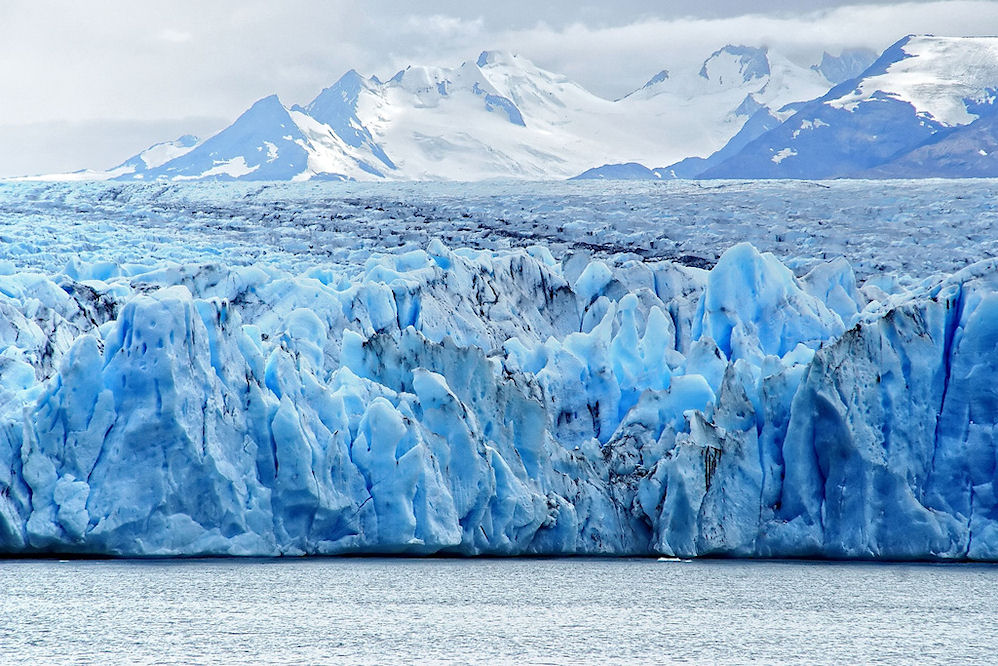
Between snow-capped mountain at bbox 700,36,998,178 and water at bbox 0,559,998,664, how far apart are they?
305 feet

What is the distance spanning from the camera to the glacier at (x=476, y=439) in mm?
16672

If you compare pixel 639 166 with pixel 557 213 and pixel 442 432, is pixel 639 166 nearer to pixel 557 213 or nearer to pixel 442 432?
pixel 557 213

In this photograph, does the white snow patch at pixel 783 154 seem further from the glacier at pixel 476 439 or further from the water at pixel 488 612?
the water at pixel 488 612

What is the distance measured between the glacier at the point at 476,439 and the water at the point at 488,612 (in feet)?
1.99

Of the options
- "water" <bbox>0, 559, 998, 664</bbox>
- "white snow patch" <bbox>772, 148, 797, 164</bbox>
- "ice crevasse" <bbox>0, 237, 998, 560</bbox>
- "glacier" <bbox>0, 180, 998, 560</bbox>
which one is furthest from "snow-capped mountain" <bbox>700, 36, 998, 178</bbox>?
"water" <bbox>0, 559, 998, 664</bbox>

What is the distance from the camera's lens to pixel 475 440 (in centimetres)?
1852

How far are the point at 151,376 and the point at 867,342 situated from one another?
9502 mm

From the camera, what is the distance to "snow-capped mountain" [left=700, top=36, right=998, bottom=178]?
4409 inches

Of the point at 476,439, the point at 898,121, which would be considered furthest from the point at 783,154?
the point at 476,439

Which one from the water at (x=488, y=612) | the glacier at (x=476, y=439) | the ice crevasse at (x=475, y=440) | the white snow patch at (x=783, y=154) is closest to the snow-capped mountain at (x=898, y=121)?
the white snow patch at (x=783, y=154)

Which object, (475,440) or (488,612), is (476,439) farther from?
(488,612)

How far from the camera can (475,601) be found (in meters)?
16.3

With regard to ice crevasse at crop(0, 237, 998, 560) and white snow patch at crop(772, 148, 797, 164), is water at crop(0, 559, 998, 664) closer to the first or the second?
ice crevasse at crop(0, 237, 998, 560)

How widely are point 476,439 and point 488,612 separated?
362cm
